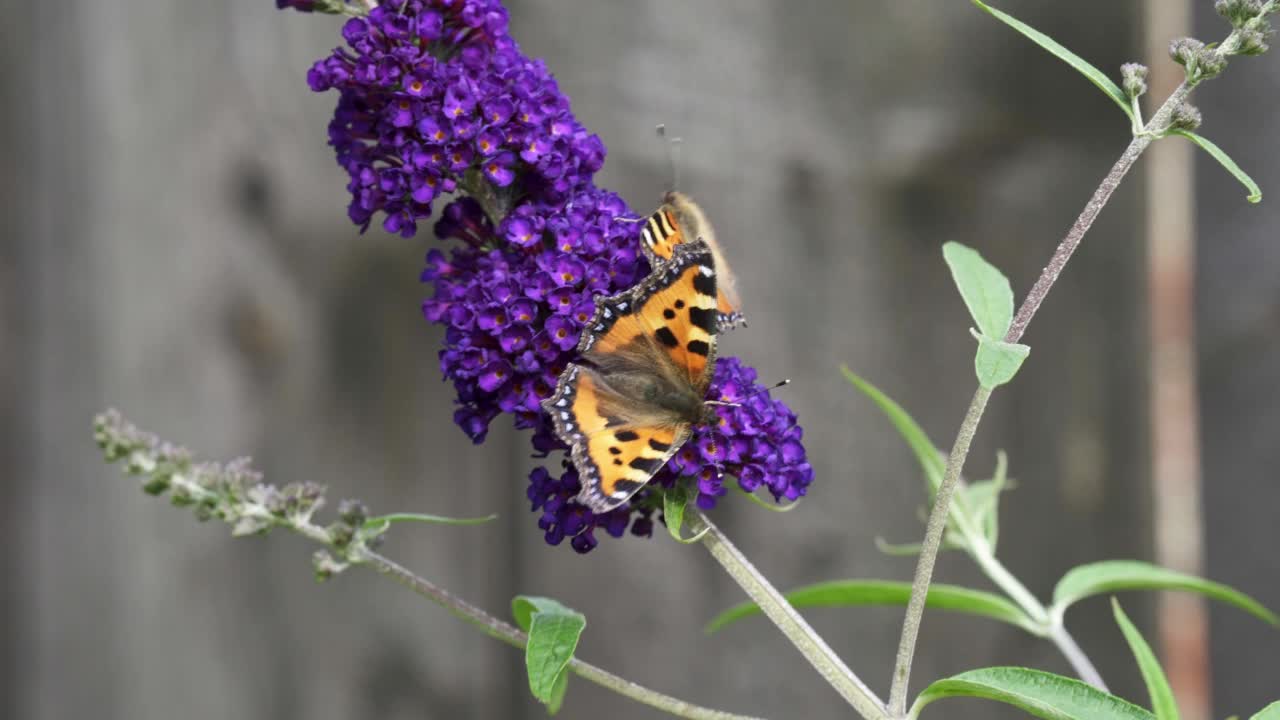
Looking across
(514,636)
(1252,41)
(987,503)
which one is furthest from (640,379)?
(1252,41)

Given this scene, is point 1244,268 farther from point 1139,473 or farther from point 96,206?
point 96,206

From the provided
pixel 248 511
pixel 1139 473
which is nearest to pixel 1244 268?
pixel 1139 473

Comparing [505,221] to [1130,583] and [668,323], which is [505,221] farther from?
[1130,583]

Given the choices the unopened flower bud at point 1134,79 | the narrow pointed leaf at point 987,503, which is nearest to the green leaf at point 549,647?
the narrow pointed leaf at point 987,503

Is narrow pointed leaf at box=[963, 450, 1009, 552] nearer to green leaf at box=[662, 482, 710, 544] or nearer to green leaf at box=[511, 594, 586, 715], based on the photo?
green leaf at box=[662, 482, 710, 544]

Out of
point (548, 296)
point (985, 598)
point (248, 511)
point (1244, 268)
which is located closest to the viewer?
point (548, 296)

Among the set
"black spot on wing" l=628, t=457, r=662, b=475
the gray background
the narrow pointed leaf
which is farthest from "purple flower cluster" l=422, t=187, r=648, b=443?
the gray background
